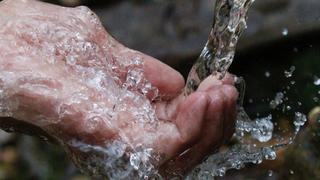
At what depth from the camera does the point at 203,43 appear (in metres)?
3.53

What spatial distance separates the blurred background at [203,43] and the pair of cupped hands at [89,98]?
119 cm

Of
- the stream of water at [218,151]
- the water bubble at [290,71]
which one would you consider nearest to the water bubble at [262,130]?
the stream of water at [218,151]

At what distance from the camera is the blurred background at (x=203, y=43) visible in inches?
130

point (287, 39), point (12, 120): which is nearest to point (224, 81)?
point (12, 120)

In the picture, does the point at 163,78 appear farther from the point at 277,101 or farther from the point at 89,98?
the point at 277,101

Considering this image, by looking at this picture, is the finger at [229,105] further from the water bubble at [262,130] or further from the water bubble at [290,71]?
the water bubble at [290,71]

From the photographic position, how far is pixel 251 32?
349 centimetres

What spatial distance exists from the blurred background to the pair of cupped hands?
46.8 inches

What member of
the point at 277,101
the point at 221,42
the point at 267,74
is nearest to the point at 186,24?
the point at 267,74

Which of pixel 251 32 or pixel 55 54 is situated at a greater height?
pixel 55 54

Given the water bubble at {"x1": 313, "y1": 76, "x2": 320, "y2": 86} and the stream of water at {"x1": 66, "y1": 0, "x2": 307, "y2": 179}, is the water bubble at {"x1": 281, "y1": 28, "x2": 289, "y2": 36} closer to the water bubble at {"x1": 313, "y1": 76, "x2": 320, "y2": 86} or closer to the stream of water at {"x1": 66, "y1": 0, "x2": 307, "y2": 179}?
the water bubble at {"x1": 313, "y1": 76, "x2": 320, "y2": 86}

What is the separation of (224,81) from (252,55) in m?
1.75

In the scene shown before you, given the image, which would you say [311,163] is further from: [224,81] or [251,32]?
[251,32]

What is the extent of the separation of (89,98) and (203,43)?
1906mm
